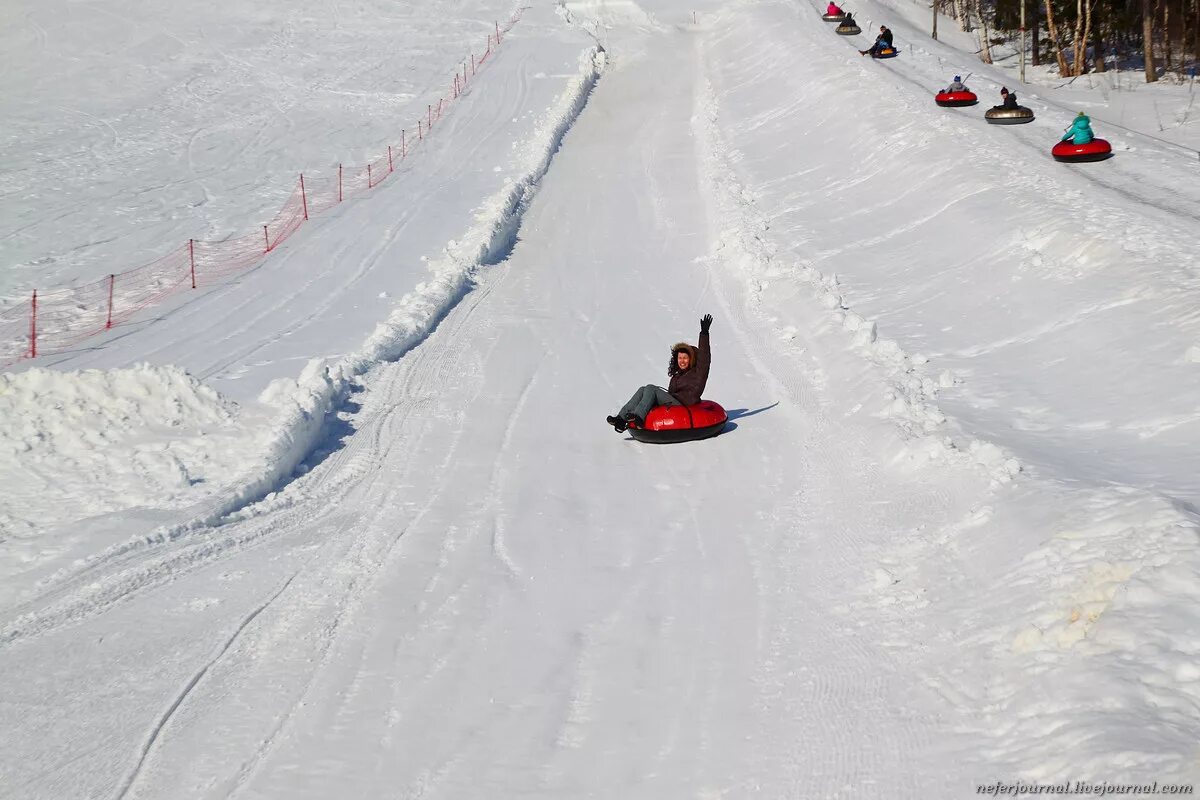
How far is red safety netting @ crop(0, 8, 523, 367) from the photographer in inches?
693

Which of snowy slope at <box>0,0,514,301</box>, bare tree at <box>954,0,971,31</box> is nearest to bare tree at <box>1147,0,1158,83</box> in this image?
bare tree at <box>954,0,971,31</box>

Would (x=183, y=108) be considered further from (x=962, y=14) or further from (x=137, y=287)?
(x=962, y=14)

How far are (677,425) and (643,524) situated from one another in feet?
6.61

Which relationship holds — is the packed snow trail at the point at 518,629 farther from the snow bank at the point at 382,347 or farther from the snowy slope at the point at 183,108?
the snowy slope at the point at 183,108

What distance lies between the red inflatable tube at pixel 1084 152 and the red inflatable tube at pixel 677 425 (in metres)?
12.7

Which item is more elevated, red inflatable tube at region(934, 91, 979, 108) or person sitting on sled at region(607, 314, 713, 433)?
red inflatable tube at region(934, 91, 979, 108)

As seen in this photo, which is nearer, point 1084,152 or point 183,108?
point 1084,152

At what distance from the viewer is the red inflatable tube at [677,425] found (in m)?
11.5

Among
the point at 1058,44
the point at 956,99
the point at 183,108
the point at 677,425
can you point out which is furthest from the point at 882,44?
the point at 677,425

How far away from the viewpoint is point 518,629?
7.81 meters

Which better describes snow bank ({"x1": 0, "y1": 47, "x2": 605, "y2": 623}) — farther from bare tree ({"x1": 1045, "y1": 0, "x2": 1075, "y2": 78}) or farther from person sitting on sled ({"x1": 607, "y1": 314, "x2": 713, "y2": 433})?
bare tree ({"x1": 1045, "y1": 0, "x2": 1075, "y2": 78})

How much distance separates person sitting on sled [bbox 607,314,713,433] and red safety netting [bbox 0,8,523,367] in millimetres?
9234

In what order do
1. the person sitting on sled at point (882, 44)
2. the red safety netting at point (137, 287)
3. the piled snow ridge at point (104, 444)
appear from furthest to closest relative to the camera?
the person sitting on sled at point (882, 44), the red safety netting at point (137, 287), the piled snow ridge at point (104, 444)

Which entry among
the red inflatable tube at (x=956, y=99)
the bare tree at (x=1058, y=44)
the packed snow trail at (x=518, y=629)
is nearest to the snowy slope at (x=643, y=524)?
the packed snow trail at (x=518, y=629)
